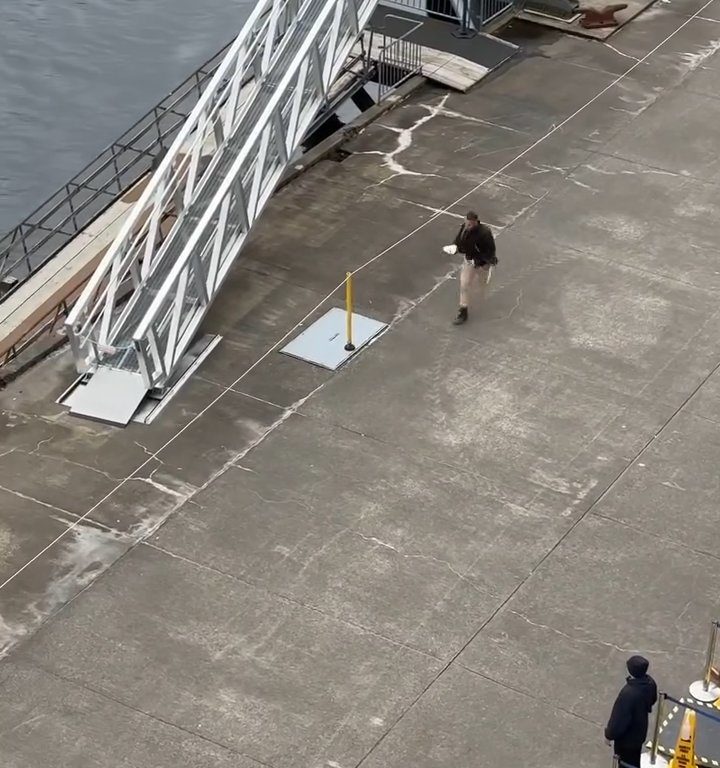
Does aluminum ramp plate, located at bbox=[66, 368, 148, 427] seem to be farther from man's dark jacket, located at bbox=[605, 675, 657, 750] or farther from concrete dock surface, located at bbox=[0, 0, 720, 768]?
man's dark jacket, located at bbox=[605, 675, 657, 750]

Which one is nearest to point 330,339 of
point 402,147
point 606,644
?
point 402,147

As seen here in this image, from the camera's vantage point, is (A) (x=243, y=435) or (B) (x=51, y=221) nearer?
(A) (x=243, y=435)

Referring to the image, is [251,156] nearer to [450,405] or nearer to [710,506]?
[450,405]

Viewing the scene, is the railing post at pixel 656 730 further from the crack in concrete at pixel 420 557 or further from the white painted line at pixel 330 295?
the white painted line at pixel 330 295

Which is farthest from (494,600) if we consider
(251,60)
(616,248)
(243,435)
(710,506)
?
(251,60)

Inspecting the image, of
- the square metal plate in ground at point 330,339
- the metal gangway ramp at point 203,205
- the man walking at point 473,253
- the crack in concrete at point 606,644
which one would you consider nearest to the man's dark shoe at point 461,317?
the man walking at point 473,253

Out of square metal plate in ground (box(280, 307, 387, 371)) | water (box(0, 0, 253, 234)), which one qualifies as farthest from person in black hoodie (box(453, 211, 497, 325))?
water (box(0, 0, 253, 234))

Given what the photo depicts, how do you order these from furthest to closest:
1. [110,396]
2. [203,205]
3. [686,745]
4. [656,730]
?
[203,205], [110,396], [656,730], [686,745]

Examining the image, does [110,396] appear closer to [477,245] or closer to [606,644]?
Result: [477,245]
